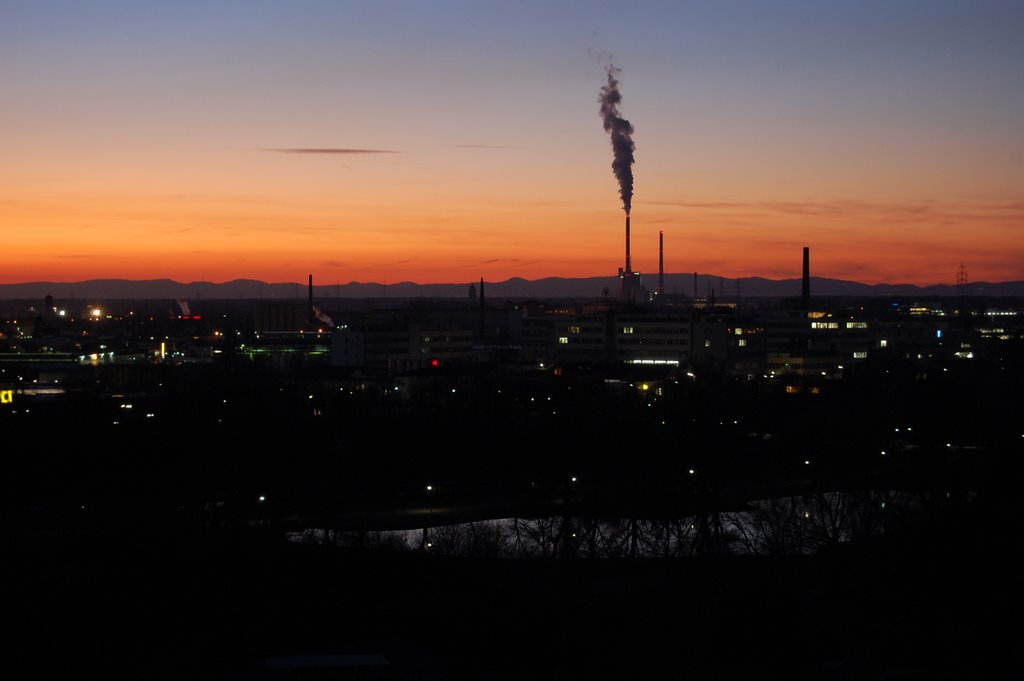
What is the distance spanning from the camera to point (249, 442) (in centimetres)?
1994

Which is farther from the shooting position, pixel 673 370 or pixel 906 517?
pixel 673 370

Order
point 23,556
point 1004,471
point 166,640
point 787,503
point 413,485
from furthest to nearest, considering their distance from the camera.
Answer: point 413,485
point 787,503
point 1004,471
point 23,556
point 166,640

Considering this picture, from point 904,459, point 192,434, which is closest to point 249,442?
point 192,434

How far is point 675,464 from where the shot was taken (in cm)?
1912

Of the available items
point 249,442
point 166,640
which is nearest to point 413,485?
point 249,442

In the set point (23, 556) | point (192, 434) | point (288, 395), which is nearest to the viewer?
point (23, 556)

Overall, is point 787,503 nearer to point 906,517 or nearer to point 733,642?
point 906,517

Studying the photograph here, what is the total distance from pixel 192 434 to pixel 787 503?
9.00 meters

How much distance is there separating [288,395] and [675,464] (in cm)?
1192

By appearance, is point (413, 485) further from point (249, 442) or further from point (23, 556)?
point (23, 556)

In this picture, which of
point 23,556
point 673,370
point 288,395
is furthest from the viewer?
point 673,370

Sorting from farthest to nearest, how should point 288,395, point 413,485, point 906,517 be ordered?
point 288,395, point 413,485, point 906,517

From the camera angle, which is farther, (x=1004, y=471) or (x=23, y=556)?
(x=1004, y=471)

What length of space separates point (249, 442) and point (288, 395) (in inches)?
345
